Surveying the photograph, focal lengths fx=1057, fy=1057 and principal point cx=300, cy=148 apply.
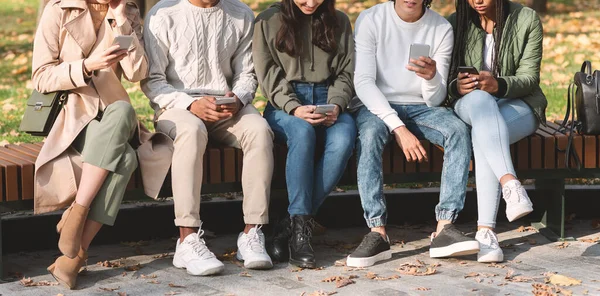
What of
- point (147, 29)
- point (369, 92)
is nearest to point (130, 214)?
point (147, 29)

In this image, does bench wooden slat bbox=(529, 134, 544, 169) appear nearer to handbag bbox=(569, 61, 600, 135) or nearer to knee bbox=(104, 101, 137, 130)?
handbag bbox=(569, 61, 600, 135)

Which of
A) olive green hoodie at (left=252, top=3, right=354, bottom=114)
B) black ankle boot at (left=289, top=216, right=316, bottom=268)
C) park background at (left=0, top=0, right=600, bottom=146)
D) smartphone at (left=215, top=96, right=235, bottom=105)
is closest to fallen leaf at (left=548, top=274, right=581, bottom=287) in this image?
black ankle boot at (left=289, top=216, right=316, bottom=268)

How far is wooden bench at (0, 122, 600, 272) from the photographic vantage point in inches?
211

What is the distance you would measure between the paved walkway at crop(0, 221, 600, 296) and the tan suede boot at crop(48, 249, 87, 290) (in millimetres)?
47

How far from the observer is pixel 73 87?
542 centimetres

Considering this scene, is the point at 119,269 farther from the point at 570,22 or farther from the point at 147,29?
the point at 570,22

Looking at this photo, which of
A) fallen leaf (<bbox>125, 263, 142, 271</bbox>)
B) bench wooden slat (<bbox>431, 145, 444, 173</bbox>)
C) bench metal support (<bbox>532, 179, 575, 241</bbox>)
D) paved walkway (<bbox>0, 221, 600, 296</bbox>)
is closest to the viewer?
paved walkway (<bbox>0, 221, 600, 296</bbox>)

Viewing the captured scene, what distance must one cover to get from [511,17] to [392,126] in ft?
3.44

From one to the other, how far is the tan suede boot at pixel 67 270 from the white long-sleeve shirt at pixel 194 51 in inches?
41.7

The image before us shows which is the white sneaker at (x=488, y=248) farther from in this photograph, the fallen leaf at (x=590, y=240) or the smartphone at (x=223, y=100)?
the smartphone at (x=223, y=100)

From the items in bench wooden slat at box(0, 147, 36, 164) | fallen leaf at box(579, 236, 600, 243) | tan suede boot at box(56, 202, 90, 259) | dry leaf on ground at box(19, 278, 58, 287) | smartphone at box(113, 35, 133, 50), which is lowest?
dry leaf on ground at box(19, 278, 58, 287)

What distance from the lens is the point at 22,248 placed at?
19.6 feet

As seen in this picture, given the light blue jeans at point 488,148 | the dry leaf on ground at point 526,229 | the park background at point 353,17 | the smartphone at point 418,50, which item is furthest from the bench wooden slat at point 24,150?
the dry leaf on ground at point 526,229

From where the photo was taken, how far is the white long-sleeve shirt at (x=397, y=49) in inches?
239
